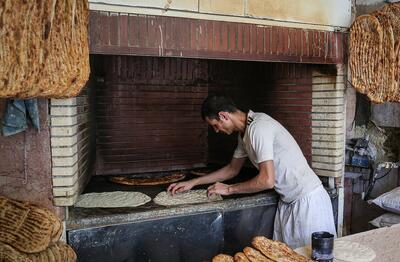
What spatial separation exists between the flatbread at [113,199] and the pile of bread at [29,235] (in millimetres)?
420

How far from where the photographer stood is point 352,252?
2207mm

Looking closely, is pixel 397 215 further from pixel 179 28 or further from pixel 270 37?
pixel 179 28

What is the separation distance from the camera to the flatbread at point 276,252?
2.06m

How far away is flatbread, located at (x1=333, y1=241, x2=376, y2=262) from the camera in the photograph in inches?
84.3

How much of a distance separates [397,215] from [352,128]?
1135mm

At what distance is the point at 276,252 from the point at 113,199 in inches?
56.1

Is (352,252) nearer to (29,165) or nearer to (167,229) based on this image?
(167,229)

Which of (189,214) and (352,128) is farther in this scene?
(352,128)

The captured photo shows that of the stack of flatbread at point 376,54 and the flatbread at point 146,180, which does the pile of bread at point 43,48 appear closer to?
the flatbread at point 146,180

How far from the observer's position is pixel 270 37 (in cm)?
311

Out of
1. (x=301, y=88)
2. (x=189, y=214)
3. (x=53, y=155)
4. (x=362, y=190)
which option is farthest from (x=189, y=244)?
(x=362, y=190)

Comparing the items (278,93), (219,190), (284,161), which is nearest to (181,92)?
(278,93)

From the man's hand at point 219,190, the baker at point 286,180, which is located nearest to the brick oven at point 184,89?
the baker at point 286,180

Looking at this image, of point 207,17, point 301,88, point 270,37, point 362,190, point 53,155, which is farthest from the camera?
point 362,190
